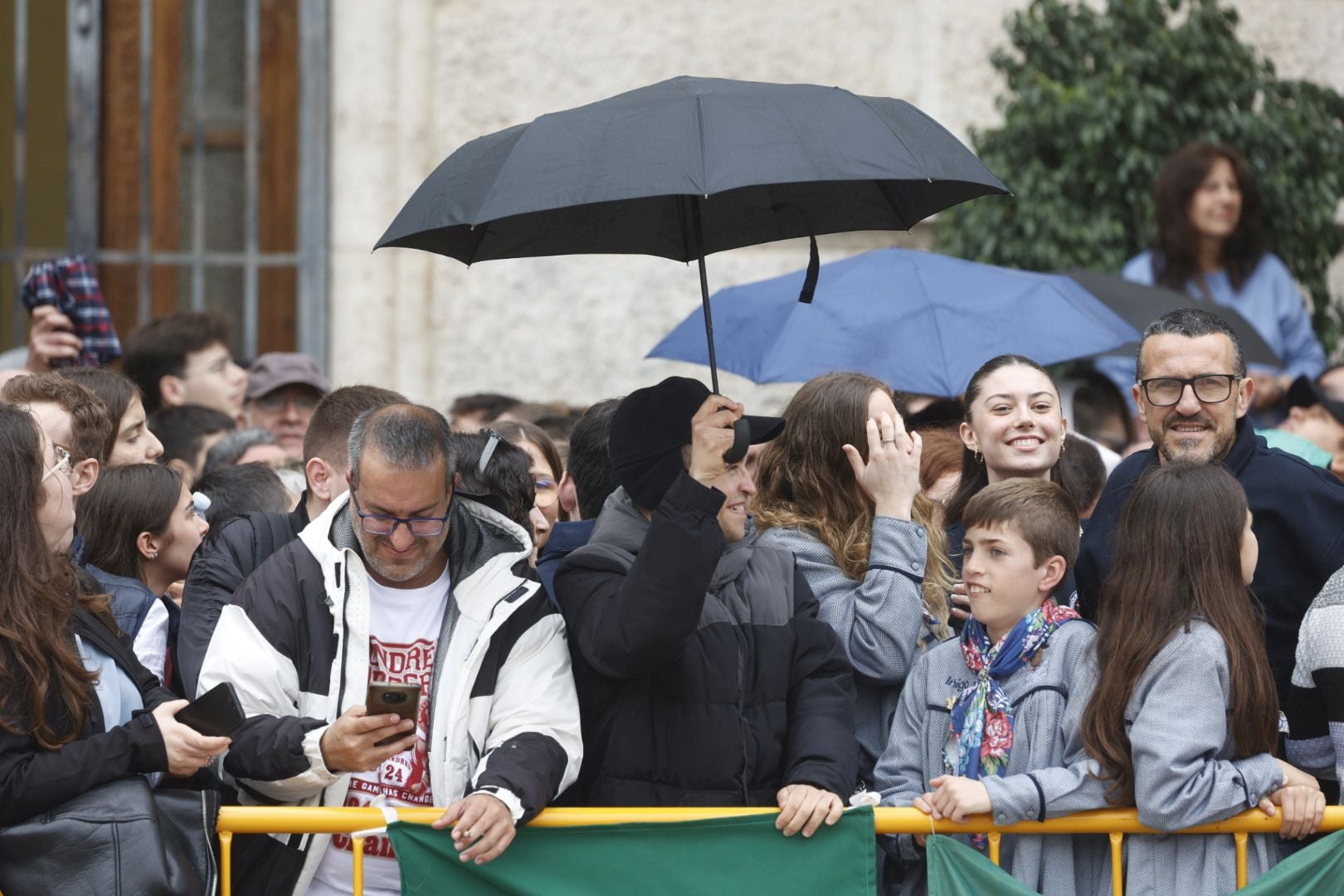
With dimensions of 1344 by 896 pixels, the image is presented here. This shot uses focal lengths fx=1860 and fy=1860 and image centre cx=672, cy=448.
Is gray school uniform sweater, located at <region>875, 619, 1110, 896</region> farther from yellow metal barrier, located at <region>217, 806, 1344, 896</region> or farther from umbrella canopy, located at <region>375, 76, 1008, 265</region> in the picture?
umbrella canopy, located at <region>375, 76, 1008, 265</region>

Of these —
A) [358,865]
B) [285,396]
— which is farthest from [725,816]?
[285,396]

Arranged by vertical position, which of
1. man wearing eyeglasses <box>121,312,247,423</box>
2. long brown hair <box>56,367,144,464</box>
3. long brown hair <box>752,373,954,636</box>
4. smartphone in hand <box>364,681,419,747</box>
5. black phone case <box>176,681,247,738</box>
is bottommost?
black phone case <box>176,681,247,738</box>

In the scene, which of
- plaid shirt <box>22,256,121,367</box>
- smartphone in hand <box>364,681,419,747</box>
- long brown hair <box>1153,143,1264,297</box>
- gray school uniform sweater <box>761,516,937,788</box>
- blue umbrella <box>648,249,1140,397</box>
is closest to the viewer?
smartphone in hand <box>364,681,419,747</box>

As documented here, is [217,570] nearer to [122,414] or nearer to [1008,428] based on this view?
[122,414]

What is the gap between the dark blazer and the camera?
177 inches

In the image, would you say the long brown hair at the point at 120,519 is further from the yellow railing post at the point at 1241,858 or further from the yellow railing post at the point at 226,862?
the yellow railing post at the point at 1241,858

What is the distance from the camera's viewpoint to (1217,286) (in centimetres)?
855

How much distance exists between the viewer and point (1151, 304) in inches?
300

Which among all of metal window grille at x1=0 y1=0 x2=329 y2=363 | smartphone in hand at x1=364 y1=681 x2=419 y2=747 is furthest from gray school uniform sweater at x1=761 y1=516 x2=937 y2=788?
metal window grille at x1=0 y1=0 x2=329 y2=363

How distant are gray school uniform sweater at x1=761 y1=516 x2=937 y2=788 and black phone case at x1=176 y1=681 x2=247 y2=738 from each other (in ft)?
4.62

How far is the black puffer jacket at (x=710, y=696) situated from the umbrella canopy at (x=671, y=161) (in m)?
0.74

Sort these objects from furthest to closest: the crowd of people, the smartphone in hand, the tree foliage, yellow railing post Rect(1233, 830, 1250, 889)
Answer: the tree foliage < yellow railing post Rect(1233, 830, 1250, 889) < the crowd of people < the smartphone in hand

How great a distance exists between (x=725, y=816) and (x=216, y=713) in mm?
1087

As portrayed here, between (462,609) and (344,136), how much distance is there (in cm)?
601
